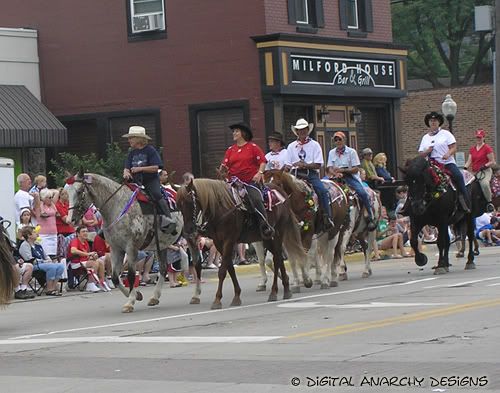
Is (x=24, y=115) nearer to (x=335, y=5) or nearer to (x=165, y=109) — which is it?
(x=165, y=109)

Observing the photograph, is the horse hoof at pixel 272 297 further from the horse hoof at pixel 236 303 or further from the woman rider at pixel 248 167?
the woman rider at pixel 248 167

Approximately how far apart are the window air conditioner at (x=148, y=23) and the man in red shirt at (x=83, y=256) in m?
12.2

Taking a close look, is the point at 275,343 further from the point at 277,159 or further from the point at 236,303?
the point at 277,159

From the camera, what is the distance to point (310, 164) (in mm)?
20219

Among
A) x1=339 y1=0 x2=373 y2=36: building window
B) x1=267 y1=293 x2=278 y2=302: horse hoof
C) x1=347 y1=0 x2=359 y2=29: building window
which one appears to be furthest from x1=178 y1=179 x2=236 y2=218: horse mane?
x1=347 y1=0 x2=359 y2=29: building window

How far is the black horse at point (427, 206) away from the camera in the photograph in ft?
69.7

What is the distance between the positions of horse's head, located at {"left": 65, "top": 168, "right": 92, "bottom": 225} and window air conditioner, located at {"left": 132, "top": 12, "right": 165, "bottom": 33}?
52.9 ft

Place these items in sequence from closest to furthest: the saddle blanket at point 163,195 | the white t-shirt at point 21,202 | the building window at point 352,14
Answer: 1. the saddle blanket at point 163,195
2. the white t-shirt at point 21,202
3. the building window at point 352,14

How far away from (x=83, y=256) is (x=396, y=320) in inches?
391

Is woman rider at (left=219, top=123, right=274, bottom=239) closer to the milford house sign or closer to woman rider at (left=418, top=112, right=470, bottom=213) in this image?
woman rider at (left=418, top=112, right=470, bottom=213)

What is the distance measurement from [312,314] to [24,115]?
750 inches

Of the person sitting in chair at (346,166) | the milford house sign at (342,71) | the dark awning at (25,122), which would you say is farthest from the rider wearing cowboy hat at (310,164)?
the dark awning at (25,122)

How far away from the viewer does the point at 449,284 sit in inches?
754

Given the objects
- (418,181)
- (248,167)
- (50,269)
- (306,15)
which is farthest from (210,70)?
(248,167)
